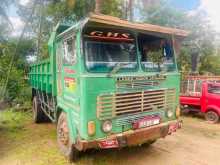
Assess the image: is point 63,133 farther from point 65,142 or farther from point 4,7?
point 4,7

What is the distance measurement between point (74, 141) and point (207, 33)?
14745 mm

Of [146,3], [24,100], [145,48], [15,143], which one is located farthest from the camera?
[146,3]

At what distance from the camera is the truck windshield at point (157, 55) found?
491cm

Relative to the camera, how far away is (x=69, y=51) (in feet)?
15.8

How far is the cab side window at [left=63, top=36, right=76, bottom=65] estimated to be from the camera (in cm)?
453

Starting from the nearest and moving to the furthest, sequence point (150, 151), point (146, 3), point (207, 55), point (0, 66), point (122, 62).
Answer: point (122, 62), point (150, 151), point (0, 66), point (146, 3), point (207, 55)

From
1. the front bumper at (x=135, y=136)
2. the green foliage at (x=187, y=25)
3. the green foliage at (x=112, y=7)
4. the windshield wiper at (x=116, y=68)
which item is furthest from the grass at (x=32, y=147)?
the green foliage at (x=187, y=25)

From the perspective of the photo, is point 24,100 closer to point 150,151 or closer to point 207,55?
point 150,151

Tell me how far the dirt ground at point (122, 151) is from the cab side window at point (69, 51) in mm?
2046

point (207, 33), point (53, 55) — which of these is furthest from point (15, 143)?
point (207, 33)

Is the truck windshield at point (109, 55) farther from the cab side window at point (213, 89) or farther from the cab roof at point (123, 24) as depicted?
the cab side window at point (213, 89)

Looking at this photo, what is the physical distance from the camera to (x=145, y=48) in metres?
5.12

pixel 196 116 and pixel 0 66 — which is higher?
pixel 0 66

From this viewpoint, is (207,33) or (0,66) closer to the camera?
(0,66)
